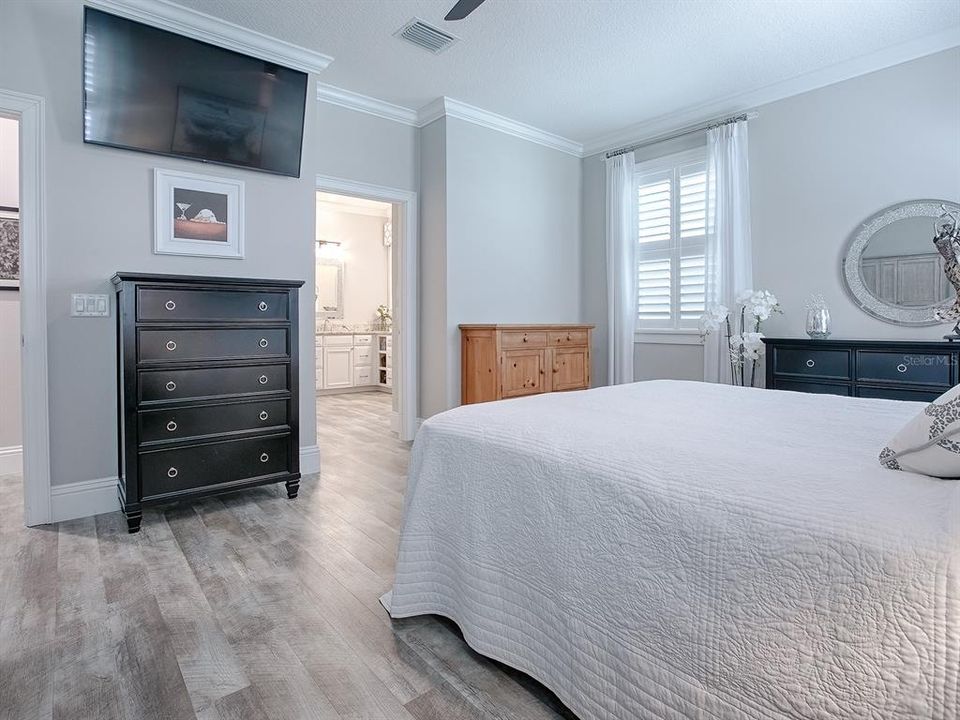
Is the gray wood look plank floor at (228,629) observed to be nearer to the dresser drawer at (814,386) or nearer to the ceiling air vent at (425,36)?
the dresser drawer at (814,386)

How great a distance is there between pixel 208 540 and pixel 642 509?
7.24 ft

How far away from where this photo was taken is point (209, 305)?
2848mm

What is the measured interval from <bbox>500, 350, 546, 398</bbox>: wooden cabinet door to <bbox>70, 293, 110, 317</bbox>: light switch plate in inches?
103

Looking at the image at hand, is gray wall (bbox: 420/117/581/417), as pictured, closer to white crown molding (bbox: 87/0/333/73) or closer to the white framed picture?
white crown molding (bbox: 87/0/333/73)

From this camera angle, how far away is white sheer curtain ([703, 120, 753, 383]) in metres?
4.27

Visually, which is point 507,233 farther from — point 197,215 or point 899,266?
point 899,266

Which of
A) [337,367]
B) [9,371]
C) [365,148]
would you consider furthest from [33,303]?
[337,367]

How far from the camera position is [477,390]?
4367mm

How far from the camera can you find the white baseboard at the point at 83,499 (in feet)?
9.16

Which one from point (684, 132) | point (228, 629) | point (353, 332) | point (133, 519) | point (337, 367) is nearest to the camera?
point (228, 629)

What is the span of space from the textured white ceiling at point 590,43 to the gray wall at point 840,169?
0.27 metres

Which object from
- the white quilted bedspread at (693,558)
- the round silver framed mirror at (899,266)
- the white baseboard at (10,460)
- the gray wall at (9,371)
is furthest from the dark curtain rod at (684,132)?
the white baseboard at (10,460)

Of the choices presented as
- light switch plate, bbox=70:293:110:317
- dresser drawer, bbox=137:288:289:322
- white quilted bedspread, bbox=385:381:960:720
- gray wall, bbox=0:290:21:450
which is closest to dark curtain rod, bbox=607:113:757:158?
white quilted bedspread, bbox=385:381:960:720

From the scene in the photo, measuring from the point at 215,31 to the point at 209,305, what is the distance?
1693 millimetres
